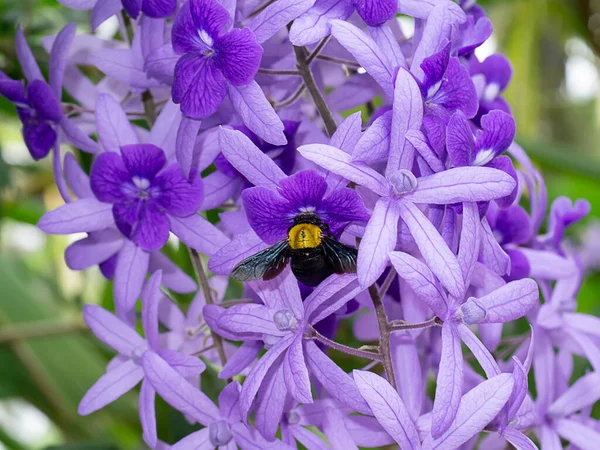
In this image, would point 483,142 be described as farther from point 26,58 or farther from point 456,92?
point 26,58

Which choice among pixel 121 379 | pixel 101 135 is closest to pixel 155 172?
pixel 101 135

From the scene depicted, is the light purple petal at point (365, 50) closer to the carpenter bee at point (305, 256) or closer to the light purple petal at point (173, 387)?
the carpenter bee at point (305, 256)

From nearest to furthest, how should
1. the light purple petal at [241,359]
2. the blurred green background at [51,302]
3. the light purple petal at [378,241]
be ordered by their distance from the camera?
the light purple petal at [378,241] → the light purple petal at [241,359] → the blurred green background at [51,302]

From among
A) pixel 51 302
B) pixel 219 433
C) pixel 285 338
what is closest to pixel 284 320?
pixel 285 338

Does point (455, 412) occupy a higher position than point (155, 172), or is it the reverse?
point (155, 172)

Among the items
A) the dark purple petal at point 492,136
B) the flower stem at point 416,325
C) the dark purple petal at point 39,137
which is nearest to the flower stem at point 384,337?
the flower stem at point 416,325

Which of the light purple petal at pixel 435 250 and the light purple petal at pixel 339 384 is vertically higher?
the light purple petal at pixel 435 250

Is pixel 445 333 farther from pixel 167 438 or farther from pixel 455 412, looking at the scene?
pixel 167 438
